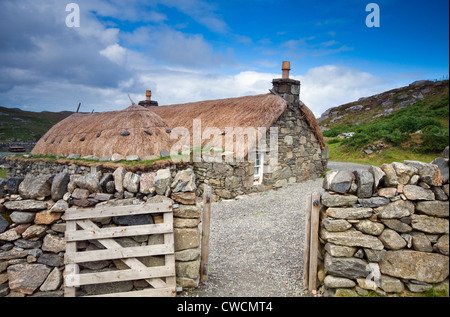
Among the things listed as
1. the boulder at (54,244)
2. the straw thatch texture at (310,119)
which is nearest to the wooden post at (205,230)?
the boulder at (54,244)

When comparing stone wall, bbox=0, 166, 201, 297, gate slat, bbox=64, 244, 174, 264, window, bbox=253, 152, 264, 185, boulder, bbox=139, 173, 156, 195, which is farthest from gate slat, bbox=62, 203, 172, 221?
window, bbox=253, 152, 264, 185

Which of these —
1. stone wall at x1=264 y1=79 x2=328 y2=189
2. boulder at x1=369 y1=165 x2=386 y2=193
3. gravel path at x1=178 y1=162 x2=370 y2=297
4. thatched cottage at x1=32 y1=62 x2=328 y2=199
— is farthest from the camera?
stone wall at x1=264 y1=79 x2=328 y2=189

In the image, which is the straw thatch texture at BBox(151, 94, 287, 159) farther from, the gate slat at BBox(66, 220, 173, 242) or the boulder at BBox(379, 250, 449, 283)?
the boulder at BBox(379, 250, 449, 283)

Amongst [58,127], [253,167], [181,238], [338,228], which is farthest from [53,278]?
[58,127]

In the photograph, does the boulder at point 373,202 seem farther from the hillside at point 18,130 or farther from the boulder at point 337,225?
the hillside at point 18,130

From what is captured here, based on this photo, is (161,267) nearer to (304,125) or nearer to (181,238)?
(181,238)

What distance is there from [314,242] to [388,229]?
3.93 feet

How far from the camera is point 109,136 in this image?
13.6 meters

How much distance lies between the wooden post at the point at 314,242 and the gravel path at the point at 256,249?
0.71 feet

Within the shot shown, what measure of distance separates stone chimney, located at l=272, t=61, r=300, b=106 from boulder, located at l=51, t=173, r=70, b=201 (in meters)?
12.1

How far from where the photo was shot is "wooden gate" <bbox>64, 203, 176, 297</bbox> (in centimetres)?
419

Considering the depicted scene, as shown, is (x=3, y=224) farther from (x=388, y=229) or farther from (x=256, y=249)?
(x=388, y=229)

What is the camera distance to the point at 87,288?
438cm

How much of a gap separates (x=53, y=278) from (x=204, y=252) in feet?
8.39
